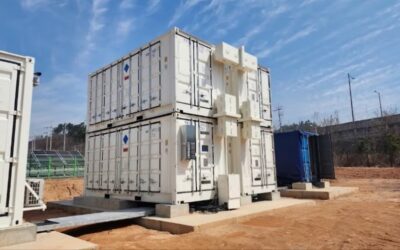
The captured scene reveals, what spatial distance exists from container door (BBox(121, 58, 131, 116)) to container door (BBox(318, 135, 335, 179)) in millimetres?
12395

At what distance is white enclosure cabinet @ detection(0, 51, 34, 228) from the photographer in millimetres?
4918

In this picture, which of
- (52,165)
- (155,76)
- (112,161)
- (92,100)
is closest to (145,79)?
(155,76)

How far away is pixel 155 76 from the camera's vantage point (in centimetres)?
936

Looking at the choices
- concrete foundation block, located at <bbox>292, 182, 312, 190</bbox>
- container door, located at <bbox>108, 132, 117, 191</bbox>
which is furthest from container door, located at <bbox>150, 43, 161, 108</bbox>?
concrete foundation block, located at <bbox>292, 182, 312, 190</bbox>

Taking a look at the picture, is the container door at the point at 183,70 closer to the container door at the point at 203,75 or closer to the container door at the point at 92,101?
the container door at the point at 203,75

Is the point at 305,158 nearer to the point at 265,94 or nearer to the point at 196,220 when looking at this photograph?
the point at 265,94

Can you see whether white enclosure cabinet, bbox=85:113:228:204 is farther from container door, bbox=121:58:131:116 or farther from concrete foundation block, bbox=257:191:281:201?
concrete foundation block, bbox=257:191:281:201

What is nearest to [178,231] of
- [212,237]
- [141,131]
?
[212,237]

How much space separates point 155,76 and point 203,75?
1.62 meters

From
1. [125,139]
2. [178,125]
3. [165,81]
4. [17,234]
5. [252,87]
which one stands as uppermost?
[252,87]

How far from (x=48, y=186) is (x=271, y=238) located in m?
19.6

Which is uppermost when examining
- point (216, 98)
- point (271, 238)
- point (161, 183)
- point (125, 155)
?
point (216, 98)

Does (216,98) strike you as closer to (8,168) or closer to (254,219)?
(254,219)

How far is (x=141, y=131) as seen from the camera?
31.6 ft
